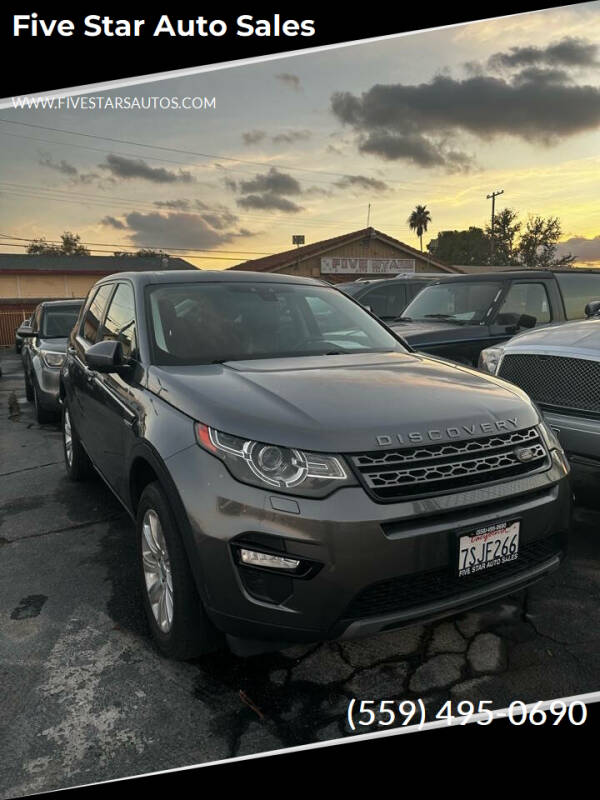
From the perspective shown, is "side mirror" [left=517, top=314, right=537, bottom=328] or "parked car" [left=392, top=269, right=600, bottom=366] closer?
"side mirror" [left=517, top=314, right=537, bottom=328]

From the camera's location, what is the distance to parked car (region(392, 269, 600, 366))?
6.47 meters

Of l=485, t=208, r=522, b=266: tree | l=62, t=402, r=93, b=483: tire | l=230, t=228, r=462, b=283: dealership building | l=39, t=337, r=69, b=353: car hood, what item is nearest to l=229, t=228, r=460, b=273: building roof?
l=230, t=228, r=462, b=283: dealership building

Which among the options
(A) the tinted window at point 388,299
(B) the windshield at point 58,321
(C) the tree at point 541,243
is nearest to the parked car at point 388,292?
(A) the tinted window at point 388,299

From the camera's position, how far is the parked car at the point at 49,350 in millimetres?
7336

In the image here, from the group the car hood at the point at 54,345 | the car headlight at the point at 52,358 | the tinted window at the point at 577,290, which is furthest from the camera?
the car hood at the point at 54,345

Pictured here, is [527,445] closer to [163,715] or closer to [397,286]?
[163,715]

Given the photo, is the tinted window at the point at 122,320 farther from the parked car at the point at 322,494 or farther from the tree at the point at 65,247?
the tree at the point at 65,247

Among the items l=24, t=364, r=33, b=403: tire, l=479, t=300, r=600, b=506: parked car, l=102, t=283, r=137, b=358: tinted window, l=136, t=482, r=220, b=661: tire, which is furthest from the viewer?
l=24, t=364, r=33, b=403: tire

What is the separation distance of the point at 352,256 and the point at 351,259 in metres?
0.57

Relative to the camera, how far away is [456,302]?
714cm

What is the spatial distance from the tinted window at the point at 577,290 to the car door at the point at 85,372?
17.5 ft

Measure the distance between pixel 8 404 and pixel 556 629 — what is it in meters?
9.55

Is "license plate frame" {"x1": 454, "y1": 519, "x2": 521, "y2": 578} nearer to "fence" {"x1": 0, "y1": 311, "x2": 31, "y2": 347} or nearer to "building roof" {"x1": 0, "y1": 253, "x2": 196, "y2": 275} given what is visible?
Result: "fence" {"x1": 0, "y1": 311, "x2": 31, "y2": 347}

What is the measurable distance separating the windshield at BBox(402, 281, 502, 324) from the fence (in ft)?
81.3
